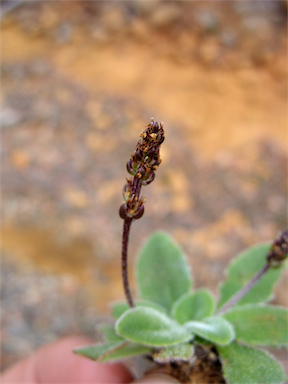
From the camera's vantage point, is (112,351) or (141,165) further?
(112,351)

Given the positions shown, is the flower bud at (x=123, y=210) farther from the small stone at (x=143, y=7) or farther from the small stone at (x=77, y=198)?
the small stone at (x=143, y=7)

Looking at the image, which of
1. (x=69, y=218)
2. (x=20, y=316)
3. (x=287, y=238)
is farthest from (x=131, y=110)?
(x=287, y=238)

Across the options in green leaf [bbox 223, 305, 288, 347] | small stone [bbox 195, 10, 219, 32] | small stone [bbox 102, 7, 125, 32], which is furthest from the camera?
small stone [bbox 102, 7, 125, 32]

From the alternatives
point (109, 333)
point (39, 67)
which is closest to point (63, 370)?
point (109, 333)

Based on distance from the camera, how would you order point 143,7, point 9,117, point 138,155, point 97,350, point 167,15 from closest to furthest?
point 138,155, point 97,350, point 9,117, point 167,15, point 143,7

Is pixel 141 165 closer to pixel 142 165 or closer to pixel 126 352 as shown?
pixel 142 165

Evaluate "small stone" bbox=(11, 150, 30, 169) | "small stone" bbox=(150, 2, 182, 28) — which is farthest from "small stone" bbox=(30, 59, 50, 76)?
"small stone" bbox=(150, 2, 182, 28)

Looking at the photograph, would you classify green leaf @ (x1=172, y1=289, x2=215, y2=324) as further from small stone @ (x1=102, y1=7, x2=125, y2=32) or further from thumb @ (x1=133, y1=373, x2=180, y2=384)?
small stone @ (x1=102, y1=7, x2=125, y2=32)
